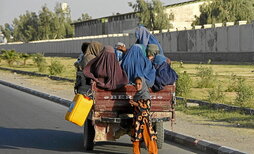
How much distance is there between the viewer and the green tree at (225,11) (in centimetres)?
9188

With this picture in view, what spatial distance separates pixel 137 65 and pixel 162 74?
1.44ft

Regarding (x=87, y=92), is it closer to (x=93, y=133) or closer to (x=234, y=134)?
(x=93, y=133)

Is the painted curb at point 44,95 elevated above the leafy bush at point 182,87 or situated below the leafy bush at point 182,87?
below

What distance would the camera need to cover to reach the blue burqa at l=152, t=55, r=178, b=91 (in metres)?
10.0

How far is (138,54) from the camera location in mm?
10047

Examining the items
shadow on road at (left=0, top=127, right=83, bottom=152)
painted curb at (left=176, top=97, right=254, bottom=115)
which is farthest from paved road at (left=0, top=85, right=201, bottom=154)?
painted curb at (left=176, top=97, right=254, bottom=115)

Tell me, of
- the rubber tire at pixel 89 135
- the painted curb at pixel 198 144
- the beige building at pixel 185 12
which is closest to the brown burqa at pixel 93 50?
the rubber tire at pixel 89 135

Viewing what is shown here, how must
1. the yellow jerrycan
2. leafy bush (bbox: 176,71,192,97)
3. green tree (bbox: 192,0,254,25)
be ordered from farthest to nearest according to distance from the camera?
green tree (bbox: 192,0,254,25) → leafy bush (bbox: 176,71,192,97) → the yellow jerrycan

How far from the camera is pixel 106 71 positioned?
10.0 meters

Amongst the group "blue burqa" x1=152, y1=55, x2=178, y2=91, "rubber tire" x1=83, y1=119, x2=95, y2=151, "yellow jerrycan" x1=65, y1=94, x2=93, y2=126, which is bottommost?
"rubber tire" x1=83, y1=119, x2=95, y2=151

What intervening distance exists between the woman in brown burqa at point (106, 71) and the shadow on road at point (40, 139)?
5.20 ft

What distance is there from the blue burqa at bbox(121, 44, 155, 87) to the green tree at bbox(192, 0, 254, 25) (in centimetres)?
8239

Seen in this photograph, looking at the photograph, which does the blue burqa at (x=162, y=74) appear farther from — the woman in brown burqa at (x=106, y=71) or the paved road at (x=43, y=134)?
the paved road at (x=43, y=134)

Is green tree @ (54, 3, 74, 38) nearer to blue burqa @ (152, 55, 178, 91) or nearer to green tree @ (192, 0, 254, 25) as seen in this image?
green tree @ (192, 0, 254, 25)
